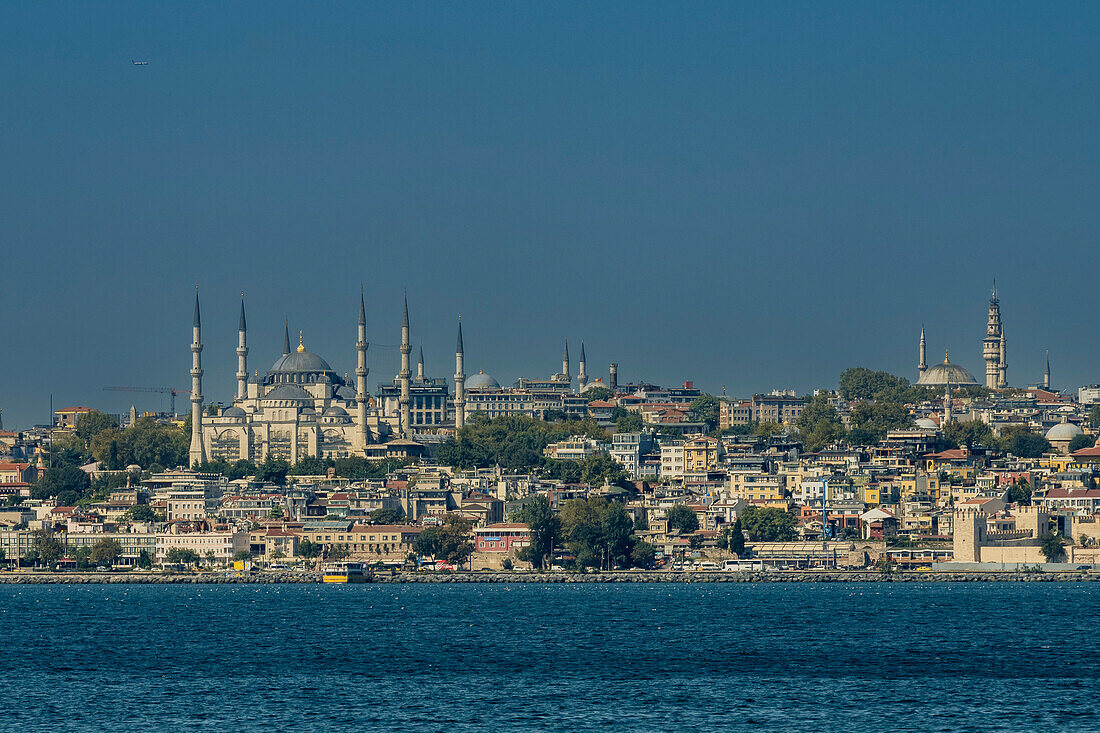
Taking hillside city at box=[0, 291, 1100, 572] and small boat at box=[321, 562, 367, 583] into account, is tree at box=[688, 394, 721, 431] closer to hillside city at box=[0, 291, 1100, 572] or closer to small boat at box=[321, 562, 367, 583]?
hillside city at box=[0, 291, 1100, 572]

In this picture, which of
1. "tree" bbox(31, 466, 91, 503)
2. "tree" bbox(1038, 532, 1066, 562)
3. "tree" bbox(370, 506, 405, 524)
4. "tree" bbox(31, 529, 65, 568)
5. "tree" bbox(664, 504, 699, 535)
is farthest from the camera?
"tree" bbox(31, 466, 91, 503)

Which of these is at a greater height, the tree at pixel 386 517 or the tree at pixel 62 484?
the tree at pixel 62 484

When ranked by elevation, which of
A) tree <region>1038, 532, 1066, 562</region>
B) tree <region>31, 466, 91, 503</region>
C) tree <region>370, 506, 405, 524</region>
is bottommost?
tree <region>1038, 532, 1066, 562</region>

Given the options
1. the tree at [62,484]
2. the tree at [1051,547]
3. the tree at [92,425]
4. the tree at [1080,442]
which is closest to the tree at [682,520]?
the tree at [1051,547]

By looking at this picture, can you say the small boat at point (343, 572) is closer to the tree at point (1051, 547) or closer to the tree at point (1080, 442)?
the tree at point (1051, 547)

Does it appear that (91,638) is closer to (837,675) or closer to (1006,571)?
(837,675)

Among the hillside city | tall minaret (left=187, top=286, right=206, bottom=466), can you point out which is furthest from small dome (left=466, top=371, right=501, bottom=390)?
tall minaret (left=187, top=286, right=206, bottom=466)

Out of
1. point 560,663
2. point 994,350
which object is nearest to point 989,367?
point 994,350
